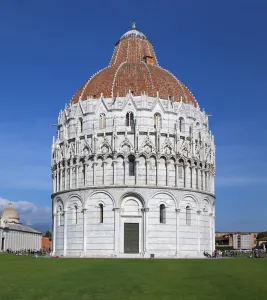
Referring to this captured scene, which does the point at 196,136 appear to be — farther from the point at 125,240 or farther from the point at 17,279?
the point at 17,279

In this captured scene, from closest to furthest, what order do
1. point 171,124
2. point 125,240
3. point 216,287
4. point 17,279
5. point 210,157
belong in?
point 216,287, point 17,279, point 125,240, point 171,124, point 210,157

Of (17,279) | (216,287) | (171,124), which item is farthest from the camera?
(171,124)

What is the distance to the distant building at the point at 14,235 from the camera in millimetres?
110000

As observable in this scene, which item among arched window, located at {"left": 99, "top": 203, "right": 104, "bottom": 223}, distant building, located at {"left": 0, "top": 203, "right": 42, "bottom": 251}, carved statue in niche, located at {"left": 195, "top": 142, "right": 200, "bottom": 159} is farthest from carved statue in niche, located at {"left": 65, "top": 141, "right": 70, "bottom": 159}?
distant building, located at {"left": 0, "top": 203, "right": 42, "bottom": 251}

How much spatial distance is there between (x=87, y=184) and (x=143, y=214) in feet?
25.0

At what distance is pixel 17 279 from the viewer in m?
29.7

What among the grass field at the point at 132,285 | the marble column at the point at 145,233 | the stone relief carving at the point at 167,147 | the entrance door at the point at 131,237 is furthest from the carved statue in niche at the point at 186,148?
the grass field at the point at 132,285

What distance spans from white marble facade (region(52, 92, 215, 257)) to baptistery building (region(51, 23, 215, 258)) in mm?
117

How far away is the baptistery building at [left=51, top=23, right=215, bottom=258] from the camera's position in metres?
59.1

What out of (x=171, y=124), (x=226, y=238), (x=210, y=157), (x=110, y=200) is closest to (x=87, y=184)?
(x=110, y=200)

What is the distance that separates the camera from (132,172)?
198ft

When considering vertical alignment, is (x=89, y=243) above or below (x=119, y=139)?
below

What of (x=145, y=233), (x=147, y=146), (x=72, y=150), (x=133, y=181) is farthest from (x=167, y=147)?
(x=72, y=150)

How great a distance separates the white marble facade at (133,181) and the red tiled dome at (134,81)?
5.57ft
